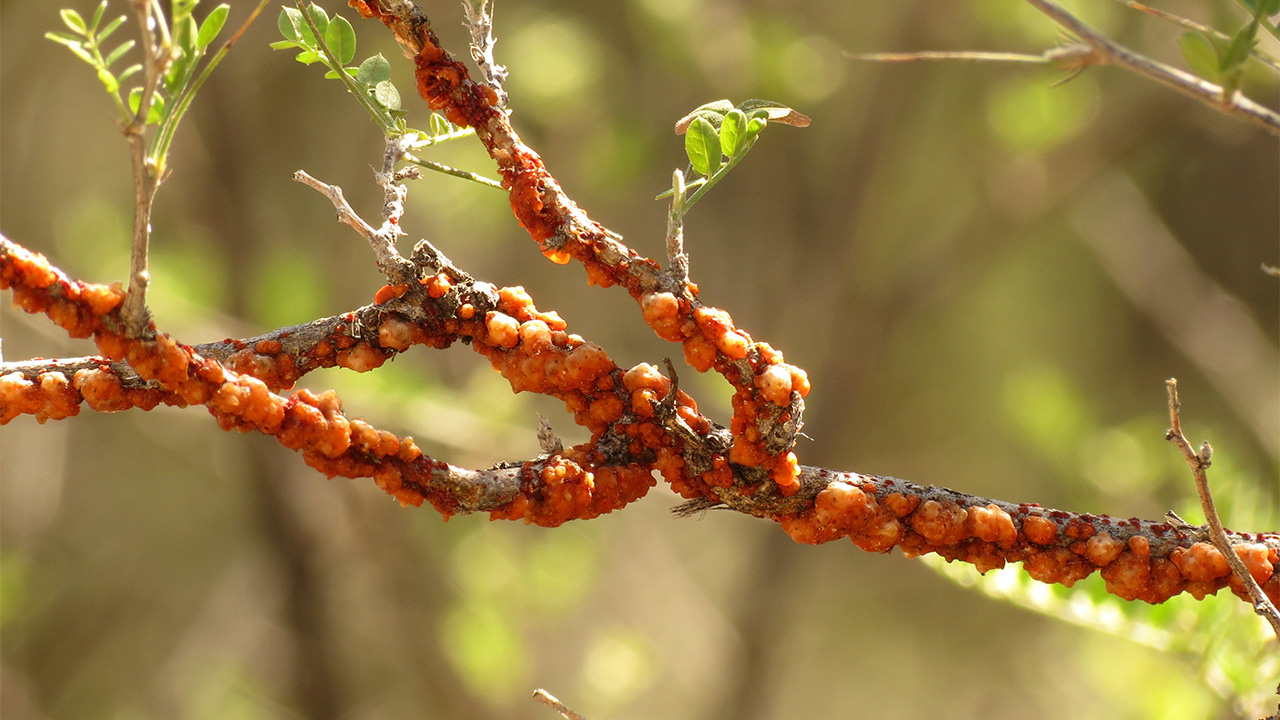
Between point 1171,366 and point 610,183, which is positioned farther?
point 1171,366

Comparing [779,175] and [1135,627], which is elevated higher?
[779,175]

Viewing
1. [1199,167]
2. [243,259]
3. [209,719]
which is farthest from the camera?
[1199,167]

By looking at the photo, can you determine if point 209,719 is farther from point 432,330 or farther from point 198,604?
point 432,330

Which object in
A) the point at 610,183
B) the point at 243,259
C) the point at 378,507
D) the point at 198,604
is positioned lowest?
the point at 198,604

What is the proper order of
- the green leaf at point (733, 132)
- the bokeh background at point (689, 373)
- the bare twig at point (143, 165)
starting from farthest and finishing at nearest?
the bokeh background at point (689, 373)
the green leaf at point (733, 132)
the bare twig at point (143, 165)

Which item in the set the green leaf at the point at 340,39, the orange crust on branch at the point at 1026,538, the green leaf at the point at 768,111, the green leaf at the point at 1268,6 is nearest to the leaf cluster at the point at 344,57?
the green leaf at the point at 340,39

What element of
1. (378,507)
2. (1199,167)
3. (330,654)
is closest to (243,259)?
(378,507)

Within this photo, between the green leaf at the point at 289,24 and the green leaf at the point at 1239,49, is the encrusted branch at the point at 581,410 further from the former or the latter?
the green leaf at the point at 1239,49

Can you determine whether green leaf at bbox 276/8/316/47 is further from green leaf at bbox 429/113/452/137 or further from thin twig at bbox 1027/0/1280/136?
thin twig at bbox 1027/0/1280/136
